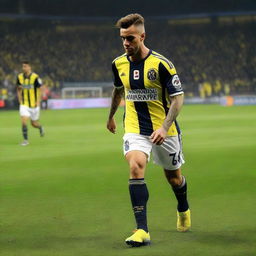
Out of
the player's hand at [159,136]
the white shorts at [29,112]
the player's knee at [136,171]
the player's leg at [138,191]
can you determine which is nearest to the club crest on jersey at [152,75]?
the player's hand at [159,136]

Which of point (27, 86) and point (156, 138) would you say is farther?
point (27, 86)

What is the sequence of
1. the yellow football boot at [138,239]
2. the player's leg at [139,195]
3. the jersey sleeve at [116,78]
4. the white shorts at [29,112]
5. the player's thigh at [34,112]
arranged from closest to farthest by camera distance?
the yellow football boot at [138,239], the player's leg at [139,195], the jersey sleeve at [116,78], the white shorts at [29,112], the player's thigh at [34,112]

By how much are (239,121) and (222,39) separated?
3444cm

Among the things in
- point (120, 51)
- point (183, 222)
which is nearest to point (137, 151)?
point (183, 222)

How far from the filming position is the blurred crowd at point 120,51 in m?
53.6

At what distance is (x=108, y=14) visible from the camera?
59031 mm

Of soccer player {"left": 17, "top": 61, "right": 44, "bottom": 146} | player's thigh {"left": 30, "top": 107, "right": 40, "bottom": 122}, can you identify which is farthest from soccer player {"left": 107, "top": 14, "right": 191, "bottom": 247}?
player's thigh {"left": 30, "top": 107, "right": 40, "bottom": 122}

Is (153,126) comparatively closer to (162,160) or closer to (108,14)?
(162,160)

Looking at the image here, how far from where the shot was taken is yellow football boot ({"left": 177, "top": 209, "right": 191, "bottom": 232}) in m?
7.07

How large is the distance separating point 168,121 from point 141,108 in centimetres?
41

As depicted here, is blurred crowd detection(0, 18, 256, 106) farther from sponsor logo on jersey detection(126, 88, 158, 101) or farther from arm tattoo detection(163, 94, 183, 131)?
arm tattoo detection(163, 94, 183, 131)

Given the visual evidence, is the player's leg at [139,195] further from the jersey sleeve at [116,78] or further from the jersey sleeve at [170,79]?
the jersey sleeve at [116,78]

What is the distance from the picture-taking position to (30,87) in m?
19.1

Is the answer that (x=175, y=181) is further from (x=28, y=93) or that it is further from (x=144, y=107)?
(x=28, y=93)
